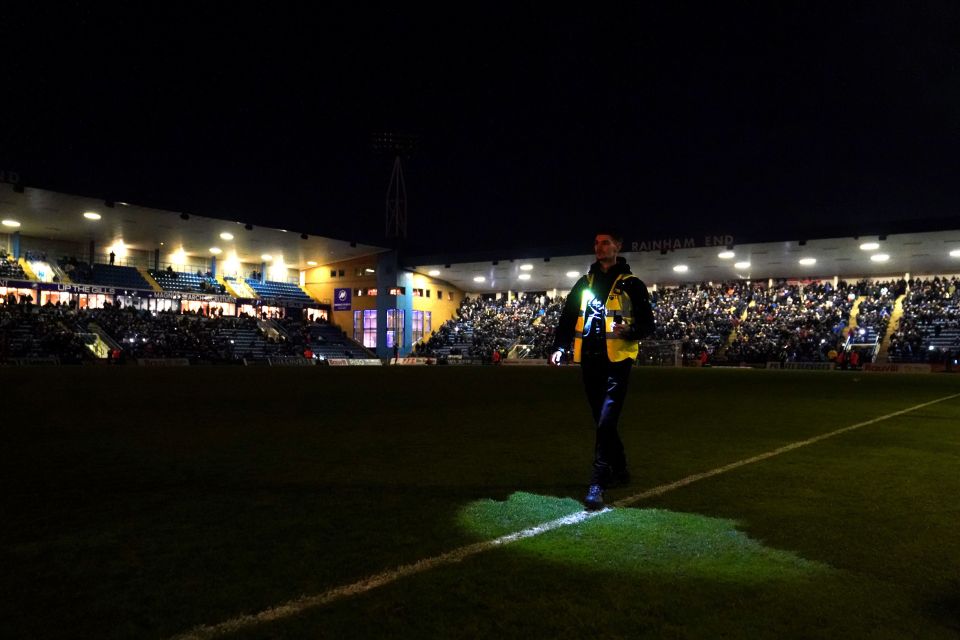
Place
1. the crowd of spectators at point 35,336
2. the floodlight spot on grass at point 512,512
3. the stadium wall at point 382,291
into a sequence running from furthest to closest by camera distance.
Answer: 1. the stadium wall at point 382,291
2. the crowd of spectators at point 35,336
3. the floodlight spot on grass at point 512,512

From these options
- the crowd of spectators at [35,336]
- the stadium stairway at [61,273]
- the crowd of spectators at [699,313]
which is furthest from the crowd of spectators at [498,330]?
the stadium stairway at [61,273]

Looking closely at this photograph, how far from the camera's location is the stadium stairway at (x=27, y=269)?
42844mm

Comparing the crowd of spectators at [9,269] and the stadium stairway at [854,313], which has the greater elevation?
the crowd of spectators at [9,269]

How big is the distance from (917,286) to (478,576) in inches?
1912

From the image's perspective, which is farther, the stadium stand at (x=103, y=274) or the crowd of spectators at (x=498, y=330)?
the crowd of spectators at (x=498, y=330)

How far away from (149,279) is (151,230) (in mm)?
6456

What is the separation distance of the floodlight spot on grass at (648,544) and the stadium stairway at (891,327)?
3993cm

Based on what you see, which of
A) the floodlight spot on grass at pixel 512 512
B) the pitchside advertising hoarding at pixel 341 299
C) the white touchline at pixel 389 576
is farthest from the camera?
the pitchside advertising hoarding at pixel 341 299

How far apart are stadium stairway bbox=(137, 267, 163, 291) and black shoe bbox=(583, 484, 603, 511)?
49346 millimetres

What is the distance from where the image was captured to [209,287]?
52.1 meters

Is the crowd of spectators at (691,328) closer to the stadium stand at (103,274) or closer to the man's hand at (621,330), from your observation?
the stadium stand at (103,274)

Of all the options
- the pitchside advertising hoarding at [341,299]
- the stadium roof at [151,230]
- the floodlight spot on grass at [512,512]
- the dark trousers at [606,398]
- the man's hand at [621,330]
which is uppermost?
the stadium roof at [151,230]

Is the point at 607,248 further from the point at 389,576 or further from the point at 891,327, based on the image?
the point at 891,327

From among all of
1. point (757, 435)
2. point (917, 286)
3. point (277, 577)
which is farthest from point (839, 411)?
point (917, 286)
